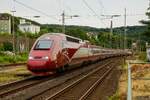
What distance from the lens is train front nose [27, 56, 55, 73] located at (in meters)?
26.8

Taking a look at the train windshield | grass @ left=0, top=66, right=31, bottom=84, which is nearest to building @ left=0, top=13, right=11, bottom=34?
grass @ left=0, top=66, right=31, bottom=84

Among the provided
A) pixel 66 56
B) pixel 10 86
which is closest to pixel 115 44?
pixel 66 56

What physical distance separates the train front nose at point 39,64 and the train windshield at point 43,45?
1.25 metres

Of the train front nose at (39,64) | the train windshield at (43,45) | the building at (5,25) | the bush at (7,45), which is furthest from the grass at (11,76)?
the building at (5,25)

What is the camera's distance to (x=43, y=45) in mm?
28656

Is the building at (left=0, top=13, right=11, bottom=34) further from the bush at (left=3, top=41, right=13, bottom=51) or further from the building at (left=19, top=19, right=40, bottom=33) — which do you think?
the bush at (left=3, top=41, right=13, bottom=51)

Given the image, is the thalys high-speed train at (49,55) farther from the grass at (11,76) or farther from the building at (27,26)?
the building at (27,26)

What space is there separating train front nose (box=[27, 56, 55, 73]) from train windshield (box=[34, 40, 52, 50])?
1254mm

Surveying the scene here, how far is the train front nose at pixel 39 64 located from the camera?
26.8 metres

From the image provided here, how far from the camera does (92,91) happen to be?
20.4 m

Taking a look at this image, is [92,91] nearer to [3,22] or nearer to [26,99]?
[26,99]

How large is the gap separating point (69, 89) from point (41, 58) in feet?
21.1

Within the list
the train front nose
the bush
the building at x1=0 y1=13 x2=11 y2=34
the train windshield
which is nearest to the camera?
the train front nose

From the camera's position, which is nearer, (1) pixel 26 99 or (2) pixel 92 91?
(1) pixel 26 99
